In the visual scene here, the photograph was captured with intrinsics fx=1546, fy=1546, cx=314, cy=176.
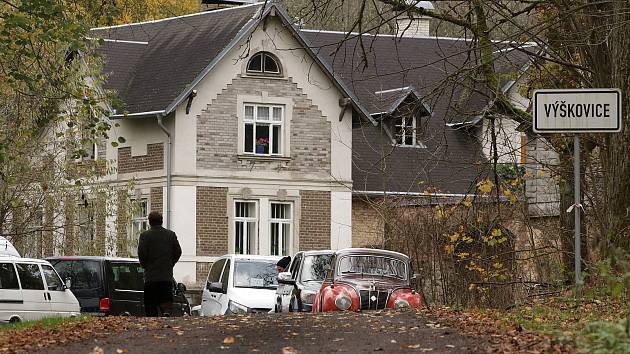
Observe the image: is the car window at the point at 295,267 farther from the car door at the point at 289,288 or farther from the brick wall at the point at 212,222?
the brick wall at the point at 212,222

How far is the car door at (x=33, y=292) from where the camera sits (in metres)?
29.5

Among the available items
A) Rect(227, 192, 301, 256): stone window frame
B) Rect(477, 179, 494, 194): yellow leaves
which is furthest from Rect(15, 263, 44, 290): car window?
Rect(227, 192, 301, 256): stone window frame

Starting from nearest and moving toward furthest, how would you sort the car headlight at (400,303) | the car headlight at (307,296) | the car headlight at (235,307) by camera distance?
the car headlight at (400,303) → the car headlight at (307,296) → the car headlight at (235,307)

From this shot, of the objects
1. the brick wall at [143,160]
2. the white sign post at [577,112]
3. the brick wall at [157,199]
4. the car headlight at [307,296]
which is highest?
the brick wall at [143,160]

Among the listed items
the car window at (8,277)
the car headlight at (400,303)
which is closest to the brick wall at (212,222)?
the car window at (8,277)

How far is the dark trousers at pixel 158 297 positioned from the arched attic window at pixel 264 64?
1080 inches

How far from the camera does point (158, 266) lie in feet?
72.8

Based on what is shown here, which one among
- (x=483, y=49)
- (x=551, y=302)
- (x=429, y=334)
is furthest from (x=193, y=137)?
(x=429, y=334)

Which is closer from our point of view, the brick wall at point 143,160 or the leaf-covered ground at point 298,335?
the leaf-covered ground at point 298,335

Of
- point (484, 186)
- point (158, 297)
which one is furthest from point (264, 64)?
point (158, 297)

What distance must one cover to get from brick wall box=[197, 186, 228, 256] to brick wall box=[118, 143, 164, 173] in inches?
63.7

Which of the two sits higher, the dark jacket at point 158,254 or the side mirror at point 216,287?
the dark jacket at point 158,254

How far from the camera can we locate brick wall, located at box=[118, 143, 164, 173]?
4897 centimetres

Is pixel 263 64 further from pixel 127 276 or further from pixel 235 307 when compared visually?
pixel 235 307
